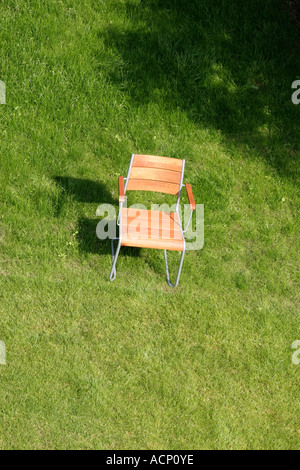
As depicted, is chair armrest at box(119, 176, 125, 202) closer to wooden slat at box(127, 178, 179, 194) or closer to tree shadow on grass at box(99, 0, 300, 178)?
wooden slat at box(127, 178, 179, 194)

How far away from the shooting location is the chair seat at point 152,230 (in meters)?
5.59

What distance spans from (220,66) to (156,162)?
2578mm

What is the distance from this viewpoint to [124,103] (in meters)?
7.40

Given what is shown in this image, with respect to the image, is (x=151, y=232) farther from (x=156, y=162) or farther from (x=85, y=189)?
(x=85, y=189)

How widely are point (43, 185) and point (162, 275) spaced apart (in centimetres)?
172

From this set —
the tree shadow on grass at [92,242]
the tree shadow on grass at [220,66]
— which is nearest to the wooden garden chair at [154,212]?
the tree shadow on grass at [92,242]

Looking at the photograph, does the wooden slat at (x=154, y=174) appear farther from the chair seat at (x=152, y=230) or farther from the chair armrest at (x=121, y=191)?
the chair seat at (x=152, y=230)

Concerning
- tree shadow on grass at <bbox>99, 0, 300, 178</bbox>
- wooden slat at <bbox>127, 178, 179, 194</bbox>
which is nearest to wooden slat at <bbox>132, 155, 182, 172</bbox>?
wooden slat at <bbox>127, 178, 179, 194</bbox>

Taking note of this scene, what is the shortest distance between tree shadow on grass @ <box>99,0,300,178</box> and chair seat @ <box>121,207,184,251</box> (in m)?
1.92

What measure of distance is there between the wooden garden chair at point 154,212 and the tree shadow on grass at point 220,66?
1596 mm

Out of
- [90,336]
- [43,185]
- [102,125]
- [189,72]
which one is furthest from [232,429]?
[189,72]

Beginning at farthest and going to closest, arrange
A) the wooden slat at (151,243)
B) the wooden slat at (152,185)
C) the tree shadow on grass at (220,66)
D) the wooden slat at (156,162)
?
the tree shadow on grass at (220,66) → the wooden slat at (152,185) → the wooden slat at (156,162) → the wooden slat at (151,243)

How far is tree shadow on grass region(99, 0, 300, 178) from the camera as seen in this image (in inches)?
297

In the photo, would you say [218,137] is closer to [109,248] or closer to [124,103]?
[124,103]
